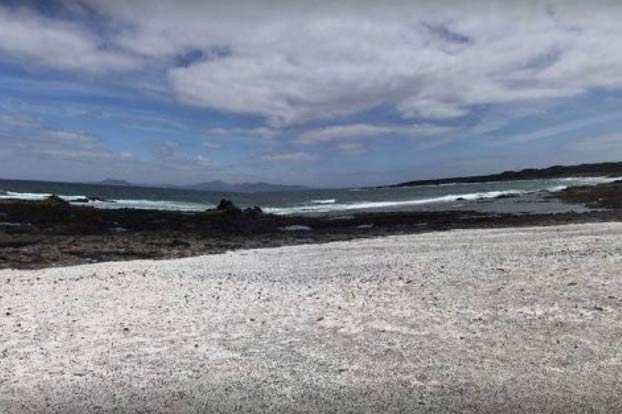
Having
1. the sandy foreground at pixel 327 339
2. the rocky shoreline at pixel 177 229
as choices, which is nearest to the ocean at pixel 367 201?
the rocky shoreline at pixel 177 229

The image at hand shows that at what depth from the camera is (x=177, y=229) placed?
26.3 m

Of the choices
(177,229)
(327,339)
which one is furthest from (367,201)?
(327,339)

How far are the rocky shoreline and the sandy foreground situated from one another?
5926 mm

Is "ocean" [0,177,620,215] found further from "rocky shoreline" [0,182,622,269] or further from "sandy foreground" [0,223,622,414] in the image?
"sandy foreground" [0,223,622,414]

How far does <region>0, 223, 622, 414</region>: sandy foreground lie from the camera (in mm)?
5691

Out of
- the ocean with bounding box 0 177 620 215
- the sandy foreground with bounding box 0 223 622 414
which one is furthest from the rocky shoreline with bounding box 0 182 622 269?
the ocean with bounding box 0 177 620 215

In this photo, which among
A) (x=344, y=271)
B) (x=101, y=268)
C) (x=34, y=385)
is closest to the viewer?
(x=34, y=385)

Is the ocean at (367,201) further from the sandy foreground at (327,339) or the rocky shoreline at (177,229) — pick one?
the sandy foreground at (327,339)

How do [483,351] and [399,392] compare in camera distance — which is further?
[483,351]

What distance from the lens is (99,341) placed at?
7.52 meters

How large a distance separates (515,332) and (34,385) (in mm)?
5623

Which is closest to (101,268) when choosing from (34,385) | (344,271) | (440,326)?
(344,271)

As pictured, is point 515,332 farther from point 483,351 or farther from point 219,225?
point 219,225

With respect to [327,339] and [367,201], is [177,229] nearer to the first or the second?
[327,339]
